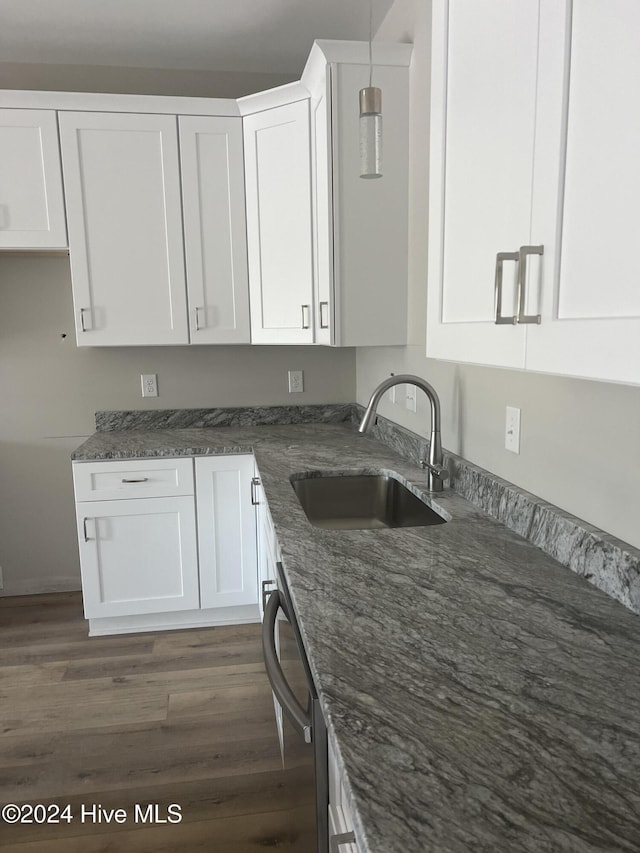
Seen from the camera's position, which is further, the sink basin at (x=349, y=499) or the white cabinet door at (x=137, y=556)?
the white cabinet door at (x=137, y=556)

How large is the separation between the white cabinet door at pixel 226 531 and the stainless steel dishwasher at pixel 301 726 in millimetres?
1348

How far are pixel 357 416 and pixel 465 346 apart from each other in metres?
2.08

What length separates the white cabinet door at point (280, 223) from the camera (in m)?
2.45

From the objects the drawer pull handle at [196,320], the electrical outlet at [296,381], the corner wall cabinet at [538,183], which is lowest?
the electrical outlet at [296,381]

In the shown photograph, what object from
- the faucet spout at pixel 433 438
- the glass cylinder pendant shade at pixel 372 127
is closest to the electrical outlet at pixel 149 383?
the faucet spout at pixel 433 438

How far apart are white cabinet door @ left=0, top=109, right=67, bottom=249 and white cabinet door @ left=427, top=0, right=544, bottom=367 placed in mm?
1968

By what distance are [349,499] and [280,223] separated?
48.7 inches

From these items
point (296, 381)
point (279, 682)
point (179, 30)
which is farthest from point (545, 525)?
point (179, 30)

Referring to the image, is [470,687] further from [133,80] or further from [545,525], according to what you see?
[133,80]

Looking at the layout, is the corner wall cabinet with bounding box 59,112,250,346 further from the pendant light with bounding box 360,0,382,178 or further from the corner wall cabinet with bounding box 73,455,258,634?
the pendant light with bounding box 360,0,382,178

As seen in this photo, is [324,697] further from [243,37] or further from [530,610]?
[243,37]

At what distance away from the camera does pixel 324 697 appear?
811 mm

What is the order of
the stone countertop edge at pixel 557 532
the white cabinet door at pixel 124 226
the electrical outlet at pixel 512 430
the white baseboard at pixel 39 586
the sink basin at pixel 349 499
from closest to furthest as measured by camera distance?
the stone countertop edge at pixel 557 532 → the electrical outlet at pixel 512 430 → the sink basin at pixel 349 499 → the white cabinet door at pixel 124 226 → the white baseboard at pixel 39 586

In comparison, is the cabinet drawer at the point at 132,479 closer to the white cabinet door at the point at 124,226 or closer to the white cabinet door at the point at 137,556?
the white cabinet door at the point at 137,556
